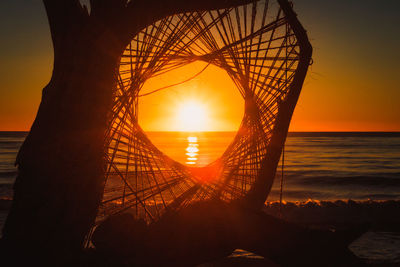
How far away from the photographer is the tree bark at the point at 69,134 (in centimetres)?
160

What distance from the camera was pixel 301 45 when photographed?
240cm

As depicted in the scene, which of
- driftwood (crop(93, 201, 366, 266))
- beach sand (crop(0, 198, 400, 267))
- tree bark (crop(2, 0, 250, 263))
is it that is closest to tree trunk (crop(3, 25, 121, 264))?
tree bark (crop(2, 0, 250, 263))

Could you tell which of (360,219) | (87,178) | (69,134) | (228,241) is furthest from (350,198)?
(69,134)

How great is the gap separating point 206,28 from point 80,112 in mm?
1080

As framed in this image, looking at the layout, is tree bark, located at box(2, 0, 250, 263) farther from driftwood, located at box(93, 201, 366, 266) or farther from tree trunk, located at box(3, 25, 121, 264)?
driftwood, located at box(93, 201, 366, 266)

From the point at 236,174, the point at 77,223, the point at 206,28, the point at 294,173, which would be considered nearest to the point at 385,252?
the point at 236,174

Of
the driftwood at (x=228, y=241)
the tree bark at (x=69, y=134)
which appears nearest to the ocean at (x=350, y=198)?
the driftwood at (x=228, y=241)

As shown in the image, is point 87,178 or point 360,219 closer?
point 87,178

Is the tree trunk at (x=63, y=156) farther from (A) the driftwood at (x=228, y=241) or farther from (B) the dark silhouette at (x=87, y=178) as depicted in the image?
(A) the driftwood at (x=228, y=241)

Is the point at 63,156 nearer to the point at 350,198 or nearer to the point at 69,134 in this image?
the point at 69,134

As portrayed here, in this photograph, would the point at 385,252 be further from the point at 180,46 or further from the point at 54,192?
the point at 54,192

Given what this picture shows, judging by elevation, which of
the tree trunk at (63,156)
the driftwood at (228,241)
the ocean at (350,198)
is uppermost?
the tree trunk at (63,156)

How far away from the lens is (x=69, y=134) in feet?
5.38

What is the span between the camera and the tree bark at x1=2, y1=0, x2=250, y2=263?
160cm
